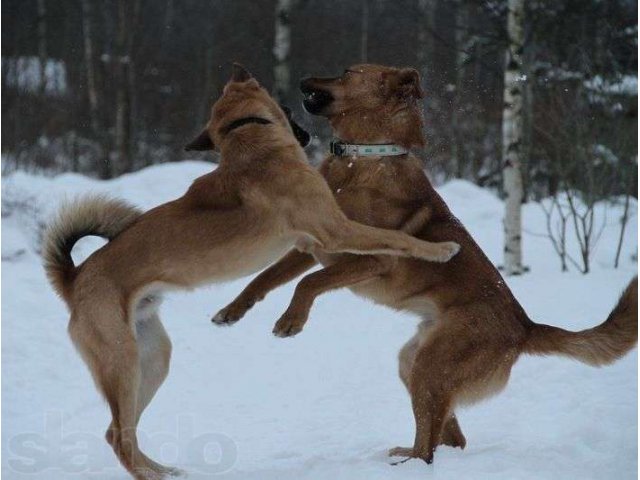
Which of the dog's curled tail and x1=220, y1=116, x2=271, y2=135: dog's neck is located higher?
x1=220, y1=116, x2=271, y2=135: dog's neck

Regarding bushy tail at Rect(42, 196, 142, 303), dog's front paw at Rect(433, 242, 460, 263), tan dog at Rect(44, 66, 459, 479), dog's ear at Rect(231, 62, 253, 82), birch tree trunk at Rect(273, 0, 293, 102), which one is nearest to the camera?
tan dog at Rect(44, 66, 459, 479)

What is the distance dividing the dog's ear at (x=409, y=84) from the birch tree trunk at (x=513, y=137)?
5.36 metres

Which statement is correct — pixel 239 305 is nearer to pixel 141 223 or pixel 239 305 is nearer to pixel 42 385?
pixel 141 223

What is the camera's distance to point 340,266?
3898 millimetres

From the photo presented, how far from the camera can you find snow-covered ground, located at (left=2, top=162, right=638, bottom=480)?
A: 4105mm

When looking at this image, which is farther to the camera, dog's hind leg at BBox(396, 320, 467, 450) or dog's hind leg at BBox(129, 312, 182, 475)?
dog's hind leg at BBox(396, 320, 467, 450)

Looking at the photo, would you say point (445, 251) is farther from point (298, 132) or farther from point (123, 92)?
point (123, 92)

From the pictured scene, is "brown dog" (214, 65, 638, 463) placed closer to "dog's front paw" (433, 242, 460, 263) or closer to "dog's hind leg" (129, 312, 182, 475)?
"dog's front paw" (433, 242, 460, 263)

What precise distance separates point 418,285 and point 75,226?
1.63m

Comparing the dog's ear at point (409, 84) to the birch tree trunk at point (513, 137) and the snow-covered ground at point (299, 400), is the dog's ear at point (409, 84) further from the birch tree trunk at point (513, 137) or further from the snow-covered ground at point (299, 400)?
the birch tree trunk at point (513, 137)

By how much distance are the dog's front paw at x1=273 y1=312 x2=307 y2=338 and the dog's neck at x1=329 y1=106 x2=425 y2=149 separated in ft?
3.08

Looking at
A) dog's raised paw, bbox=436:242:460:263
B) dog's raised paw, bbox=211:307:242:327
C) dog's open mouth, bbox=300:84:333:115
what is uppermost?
dog's open mouth, bbox=300:84:333:115

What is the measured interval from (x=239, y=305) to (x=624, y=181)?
27.6 feet

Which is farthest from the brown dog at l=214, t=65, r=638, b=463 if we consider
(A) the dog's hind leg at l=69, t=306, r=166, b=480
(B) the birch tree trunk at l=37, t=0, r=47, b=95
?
(B) the birch tree trunk at l=37, t=0, r=47, b=95
